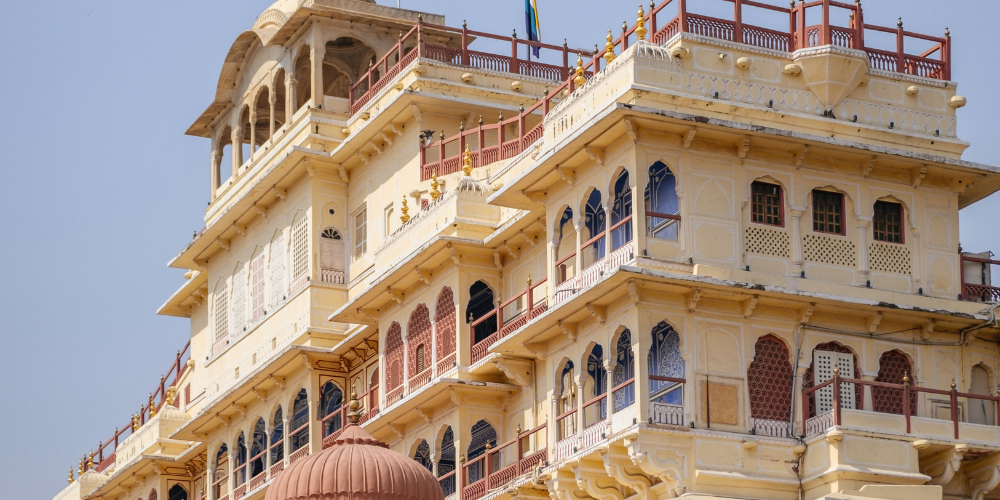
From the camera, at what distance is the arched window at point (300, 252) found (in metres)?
41.4

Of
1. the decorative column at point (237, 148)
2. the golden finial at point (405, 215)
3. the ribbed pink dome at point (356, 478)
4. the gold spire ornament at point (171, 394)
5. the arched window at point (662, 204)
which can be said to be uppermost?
the decorative column at point (237, 148)

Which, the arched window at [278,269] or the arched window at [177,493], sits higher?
the arched window at [278,269]

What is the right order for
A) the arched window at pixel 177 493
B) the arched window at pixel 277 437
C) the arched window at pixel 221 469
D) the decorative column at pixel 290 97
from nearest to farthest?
the arched window at pixel 277 437
the decorative column at pixel 290 97
the arched window at pixel 221 469
the arched window at pixel 177 493

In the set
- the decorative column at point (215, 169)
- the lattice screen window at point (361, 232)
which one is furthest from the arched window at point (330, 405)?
the decorative column at point (215, 169)

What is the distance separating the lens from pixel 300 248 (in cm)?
4175

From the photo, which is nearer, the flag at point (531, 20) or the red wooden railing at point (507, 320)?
the red wooden railing at point (507, 320)

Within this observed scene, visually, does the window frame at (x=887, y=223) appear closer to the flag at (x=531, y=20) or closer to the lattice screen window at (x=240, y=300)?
the flag at (x=531, y=20)

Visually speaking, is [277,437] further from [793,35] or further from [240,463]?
[793,35]

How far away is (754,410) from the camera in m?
30.9

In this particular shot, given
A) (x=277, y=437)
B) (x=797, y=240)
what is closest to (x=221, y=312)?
(x=277, y=437)

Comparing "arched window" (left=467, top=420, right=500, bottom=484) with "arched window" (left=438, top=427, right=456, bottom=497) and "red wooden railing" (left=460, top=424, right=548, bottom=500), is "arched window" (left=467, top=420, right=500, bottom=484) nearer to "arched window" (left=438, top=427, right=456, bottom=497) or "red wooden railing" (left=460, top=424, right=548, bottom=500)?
"red wooden railing" (left=460, top=424, right=548, bottom=500)

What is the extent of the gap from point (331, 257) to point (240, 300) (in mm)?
4438

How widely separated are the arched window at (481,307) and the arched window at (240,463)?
944cm

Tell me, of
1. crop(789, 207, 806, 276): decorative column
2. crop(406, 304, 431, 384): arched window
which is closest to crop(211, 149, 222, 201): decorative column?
crop(406, 304, 431, 384): arched window
